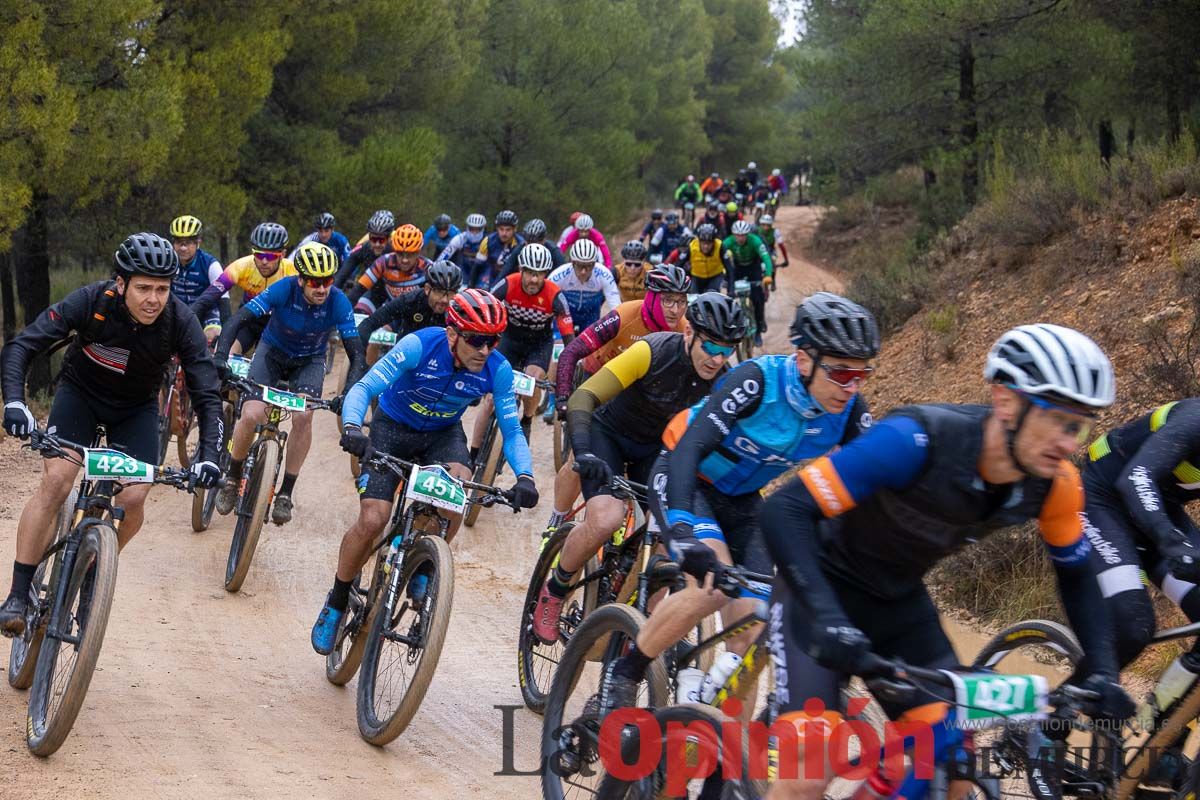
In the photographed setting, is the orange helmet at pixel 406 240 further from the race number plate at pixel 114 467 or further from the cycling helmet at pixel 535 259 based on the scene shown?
the race number plate at pixel 114 467

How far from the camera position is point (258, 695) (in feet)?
22.5

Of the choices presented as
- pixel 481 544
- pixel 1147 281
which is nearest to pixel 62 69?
pixel 481 544

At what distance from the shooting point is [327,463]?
13.3 meters

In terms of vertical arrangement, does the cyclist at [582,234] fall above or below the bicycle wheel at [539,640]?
above

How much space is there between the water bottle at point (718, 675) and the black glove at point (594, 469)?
163 centimetres

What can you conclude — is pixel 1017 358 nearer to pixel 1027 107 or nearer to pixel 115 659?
pixel 115 659

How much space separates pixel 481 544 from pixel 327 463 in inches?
Result: 131

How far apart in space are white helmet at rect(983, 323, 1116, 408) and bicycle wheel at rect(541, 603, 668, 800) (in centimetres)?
182

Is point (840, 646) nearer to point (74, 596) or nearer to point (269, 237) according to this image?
point (74, 596)

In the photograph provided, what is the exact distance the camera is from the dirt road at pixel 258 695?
5.71 m

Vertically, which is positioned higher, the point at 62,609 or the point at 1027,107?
the point at 1027,107

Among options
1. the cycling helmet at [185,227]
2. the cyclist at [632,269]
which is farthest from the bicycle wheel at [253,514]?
the cyclist at [632,269]

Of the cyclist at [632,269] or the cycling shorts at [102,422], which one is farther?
the cyclist at [632,269]

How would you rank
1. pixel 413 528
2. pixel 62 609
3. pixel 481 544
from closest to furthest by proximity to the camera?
pixel 62 609 < pixel 413 528 < pixel 481 544
